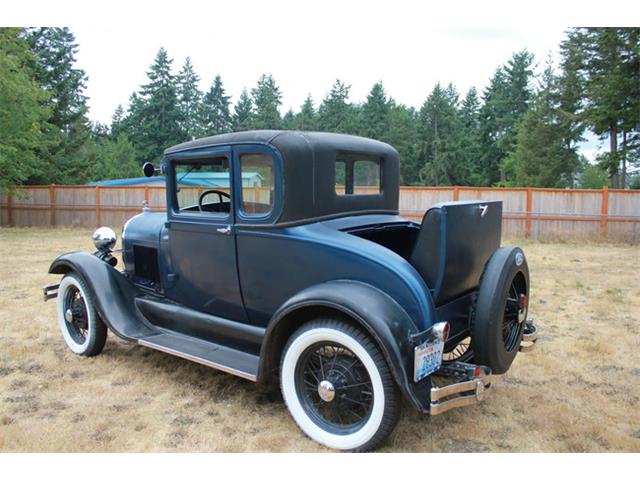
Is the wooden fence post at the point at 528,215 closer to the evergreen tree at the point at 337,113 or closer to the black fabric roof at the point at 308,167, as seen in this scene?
the black fabric roof at the point at 308,167

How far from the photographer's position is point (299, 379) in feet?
10.2

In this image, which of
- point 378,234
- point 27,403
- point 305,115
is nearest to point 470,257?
point 378,234

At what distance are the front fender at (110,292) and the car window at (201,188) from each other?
1.00 meters

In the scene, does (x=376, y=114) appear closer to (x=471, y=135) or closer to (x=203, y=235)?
(x=471, y=135)

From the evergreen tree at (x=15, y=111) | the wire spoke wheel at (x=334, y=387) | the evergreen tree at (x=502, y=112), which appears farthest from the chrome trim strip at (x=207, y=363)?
the evergreen tree at (x=502, y=112)

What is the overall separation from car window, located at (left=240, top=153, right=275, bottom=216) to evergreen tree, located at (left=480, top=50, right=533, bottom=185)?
41744 mm

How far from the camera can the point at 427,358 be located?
2781 mm

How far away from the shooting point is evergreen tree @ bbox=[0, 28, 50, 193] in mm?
16562

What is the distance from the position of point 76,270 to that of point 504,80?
46325 millimetres

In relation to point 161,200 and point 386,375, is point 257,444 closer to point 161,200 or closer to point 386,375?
point 386,375

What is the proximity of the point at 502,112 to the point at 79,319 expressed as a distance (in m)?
44.0

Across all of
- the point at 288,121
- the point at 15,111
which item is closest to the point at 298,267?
the point at 15,111

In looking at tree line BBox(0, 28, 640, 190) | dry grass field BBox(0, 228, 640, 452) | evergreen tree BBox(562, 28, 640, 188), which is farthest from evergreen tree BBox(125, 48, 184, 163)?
dry grass field BBox(0, 228, 640, 452)

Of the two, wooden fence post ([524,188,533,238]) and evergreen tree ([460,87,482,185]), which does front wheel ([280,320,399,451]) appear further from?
evergreen tree ([460,87,482,185])
